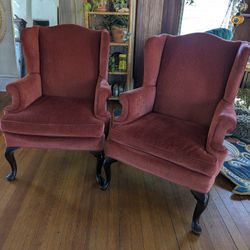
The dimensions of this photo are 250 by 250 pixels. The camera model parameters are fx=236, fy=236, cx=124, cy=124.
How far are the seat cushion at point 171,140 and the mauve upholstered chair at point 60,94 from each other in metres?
0.21

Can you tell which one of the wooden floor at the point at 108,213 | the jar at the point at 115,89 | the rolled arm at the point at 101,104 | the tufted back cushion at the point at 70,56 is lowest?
the wooden floor at the point at 108,213

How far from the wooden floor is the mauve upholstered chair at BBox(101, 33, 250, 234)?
0.40ft

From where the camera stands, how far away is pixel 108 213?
146 cm

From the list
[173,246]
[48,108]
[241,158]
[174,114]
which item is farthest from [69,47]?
[241,158]

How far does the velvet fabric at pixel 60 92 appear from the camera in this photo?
1498 mm

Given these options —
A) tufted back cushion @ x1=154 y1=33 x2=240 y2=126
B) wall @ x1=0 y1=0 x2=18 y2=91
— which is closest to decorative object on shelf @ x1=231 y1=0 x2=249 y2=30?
tufted back cushion @ x1=154 y1=33 x2=240 y2=126

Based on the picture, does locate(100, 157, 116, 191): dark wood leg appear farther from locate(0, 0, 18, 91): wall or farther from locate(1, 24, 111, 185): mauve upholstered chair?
locate(0, 0, 18, 91): wall

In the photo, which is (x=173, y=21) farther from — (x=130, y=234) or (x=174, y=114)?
(x=130, y=234)

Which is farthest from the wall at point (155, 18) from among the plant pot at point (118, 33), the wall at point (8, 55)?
the wall at point (8, 55)

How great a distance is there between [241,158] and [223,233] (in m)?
0.89

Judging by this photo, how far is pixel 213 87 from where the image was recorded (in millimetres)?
1574

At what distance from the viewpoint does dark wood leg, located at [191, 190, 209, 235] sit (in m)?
1.30

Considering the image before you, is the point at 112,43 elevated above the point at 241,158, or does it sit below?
above

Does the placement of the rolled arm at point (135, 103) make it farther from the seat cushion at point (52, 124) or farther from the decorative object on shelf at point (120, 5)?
the decorative object on shelf at point (120, 5)
